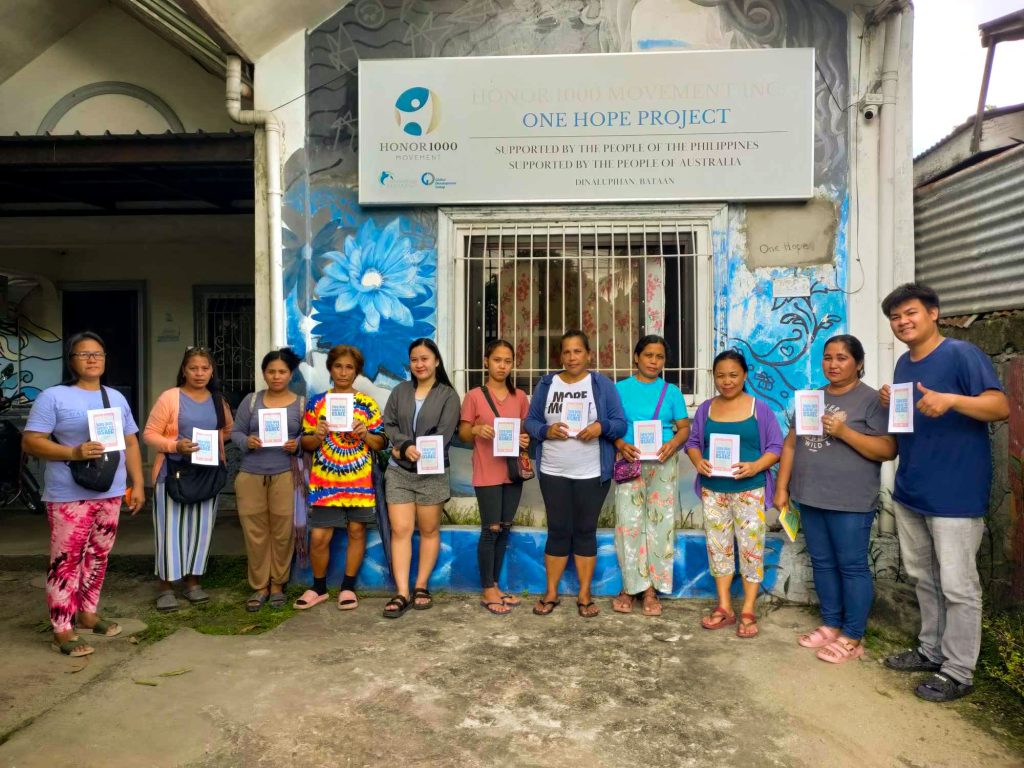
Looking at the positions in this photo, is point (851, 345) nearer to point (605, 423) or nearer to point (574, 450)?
point (605, 423)

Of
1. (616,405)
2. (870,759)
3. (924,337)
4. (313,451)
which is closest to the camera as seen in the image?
(870,759)

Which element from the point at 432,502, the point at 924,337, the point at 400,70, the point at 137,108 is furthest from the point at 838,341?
the point at 137,108

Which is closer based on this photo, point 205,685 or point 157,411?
point 205,685

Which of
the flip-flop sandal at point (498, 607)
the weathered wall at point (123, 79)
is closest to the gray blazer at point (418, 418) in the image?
the flip-flop sandal at point (498, 607)

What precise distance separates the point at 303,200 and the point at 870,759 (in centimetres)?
489

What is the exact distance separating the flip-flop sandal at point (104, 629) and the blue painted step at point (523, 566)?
46.0 inches

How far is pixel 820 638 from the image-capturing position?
163 inches

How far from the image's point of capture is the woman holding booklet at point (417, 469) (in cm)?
471

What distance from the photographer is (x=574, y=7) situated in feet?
17.3

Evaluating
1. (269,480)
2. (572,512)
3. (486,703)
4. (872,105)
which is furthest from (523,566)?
(872,105)

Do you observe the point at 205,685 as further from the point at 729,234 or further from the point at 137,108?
the point at 137,108

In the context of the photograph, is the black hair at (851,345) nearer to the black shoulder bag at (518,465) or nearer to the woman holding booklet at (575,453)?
the woman holding booklet at (575,453)

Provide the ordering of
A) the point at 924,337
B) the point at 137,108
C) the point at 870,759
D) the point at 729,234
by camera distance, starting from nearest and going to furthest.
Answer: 1. the point at 870,759
2. the point at 924,337
3. the point at 729,234
4. the point at 137,108

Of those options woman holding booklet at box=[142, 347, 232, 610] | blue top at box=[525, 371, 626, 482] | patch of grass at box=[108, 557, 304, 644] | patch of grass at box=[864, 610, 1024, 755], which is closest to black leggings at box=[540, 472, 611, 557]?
blue top at box=[525, 371, 626, 482]
